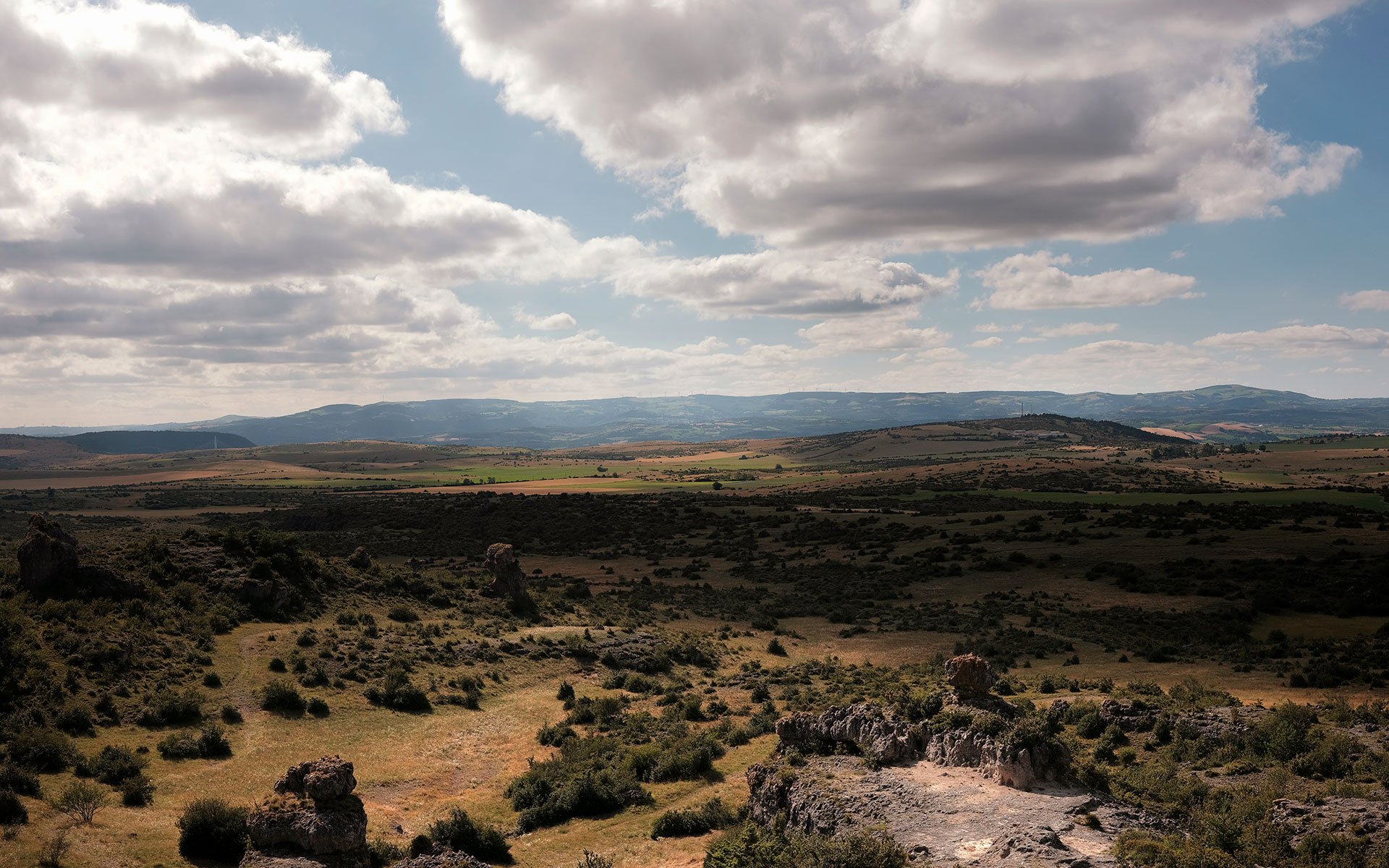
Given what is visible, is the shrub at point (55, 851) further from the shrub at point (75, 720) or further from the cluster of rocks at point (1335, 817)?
the cluster of rocks at point (1335, 817)

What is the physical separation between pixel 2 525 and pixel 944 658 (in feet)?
427

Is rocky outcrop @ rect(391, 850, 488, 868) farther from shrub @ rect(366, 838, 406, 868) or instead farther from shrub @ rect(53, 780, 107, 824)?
shrub @ rect(53, 780, 107, 824)

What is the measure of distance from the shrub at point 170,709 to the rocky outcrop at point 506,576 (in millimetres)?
25719

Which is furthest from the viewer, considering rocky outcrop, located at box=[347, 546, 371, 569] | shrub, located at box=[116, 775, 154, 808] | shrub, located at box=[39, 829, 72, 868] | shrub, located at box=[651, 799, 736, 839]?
rocky outcrop, located at box=[347, 546, 371, 569]

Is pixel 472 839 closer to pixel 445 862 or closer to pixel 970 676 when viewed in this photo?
pixel 445 862

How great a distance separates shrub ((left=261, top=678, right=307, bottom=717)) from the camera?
3086 centimetres

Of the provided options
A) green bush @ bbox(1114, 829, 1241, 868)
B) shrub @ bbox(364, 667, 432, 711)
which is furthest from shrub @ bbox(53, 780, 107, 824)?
green bush @ bbox(1114, 829, 1241, 868)

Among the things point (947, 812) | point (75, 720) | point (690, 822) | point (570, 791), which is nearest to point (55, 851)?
point (75, 720)

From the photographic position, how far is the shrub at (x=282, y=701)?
101 feet

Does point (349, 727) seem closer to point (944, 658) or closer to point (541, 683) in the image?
point (541, 683)

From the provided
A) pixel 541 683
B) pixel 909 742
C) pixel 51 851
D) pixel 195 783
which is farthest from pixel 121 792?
pixel 909 742

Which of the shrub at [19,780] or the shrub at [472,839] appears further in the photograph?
the shrub at [472,839]

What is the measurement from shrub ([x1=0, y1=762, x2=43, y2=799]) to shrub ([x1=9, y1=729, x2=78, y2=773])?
A: 1.35 metres

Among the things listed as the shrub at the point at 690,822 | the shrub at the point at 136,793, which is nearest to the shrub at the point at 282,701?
the shrub at the point at 136,793
